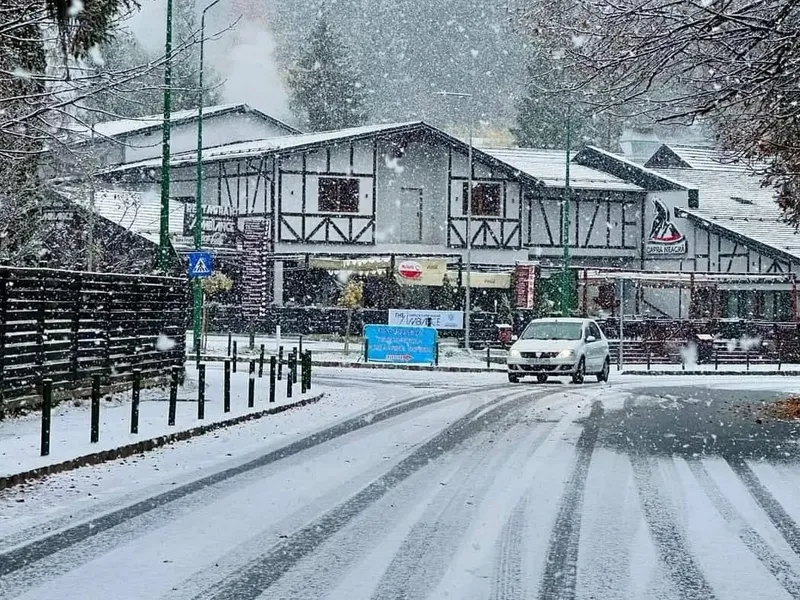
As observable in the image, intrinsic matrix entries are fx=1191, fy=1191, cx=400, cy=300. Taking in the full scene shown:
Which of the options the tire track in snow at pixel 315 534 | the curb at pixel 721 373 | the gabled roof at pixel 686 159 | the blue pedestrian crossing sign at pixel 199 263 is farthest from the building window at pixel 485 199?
the tire track in snow at pixel 315 534

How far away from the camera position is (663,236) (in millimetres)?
56281

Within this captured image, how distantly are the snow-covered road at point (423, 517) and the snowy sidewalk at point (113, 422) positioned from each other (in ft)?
1.47

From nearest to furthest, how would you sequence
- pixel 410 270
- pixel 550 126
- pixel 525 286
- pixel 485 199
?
pixel 525 286
pixel 410 270
pixel 485 199
pixel 550 126

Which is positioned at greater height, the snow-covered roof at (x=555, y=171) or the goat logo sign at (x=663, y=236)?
the snow-covered roof at (x=555, y=171)

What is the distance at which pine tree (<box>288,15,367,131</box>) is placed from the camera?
305 feet

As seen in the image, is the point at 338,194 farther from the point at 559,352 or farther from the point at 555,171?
the point at 559,352

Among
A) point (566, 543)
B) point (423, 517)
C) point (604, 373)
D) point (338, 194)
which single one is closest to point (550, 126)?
point (338, 194)

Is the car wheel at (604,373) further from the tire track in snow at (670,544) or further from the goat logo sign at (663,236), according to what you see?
the goat logo sign at (663,236)

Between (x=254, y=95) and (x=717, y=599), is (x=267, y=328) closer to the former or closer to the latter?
(x=717, y=599)

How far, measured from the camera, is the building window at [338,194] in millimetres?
49781

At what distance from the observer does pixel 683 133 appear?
113m

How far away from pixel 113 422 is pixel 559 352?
49.2ft

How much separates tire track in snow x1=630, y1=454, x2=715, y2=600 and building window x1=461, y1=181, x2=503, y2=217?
41.2 meters

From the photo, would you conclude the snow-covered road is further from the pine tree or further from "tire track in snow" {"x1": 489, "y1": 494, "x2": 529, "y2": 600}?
the pine tree
